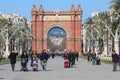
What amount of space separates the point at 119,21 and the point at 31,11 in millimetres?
69469

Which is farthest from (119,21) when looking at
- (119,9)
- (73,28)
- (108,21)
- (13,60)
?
(73,28)

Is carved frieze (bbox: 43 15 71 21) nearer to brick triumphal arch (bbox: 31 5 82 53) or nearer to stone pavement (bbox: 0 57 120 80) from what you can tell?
brick triumphal arch (bbox: 31 5 82 53)

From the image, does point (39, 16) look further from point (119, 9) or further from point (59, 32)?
point (119, 9)

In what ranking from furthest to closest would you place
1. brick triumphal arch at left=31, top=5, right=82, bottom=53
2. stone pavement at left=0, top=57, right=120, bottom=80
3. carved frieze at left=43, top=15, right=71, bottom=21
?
carved frieze at left=43, top=15, right=71, bottom=21
brick triumphal arch at left=31, top=5, right=82, bottom=53
stone pavement at left=0, top=57, right=120, bottom=80

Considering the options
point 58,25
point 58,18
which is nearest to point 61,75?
point 58,25

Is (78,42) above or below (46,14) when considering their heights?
below

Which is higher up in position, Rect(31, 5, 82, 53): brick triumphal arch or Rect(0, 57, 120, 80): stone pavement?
Rect(31, 5, 82, 53): brick triumphal arch

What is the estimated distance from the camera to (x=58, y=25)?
136 m

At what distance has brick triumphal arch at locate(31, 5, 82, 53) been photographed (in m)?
136

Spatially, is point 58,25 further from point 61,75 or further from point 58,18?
point 61,75

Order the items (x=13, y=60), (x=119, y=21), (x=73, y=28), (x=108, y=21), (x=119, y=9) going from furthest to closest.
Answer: (x=73, y=28)
(x=108, y=21)
(x=119, y=21)
(x=119, y=9)
(x=13, y=60)

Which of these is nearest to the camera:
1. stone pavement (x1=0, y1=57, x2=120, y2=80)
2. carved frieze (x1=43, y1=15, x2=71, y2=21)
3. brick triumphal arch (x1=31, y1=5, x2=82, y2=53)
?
stone pavement (x1=0, y1=57, x2=120, y2=80)

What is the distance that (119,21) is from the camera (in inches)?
2928

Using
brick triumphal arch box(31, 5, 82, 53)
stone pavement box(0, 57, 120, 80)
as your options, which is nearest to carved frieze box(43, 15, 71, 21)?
brick triumphal arch box(31, 5, 82, 53)
